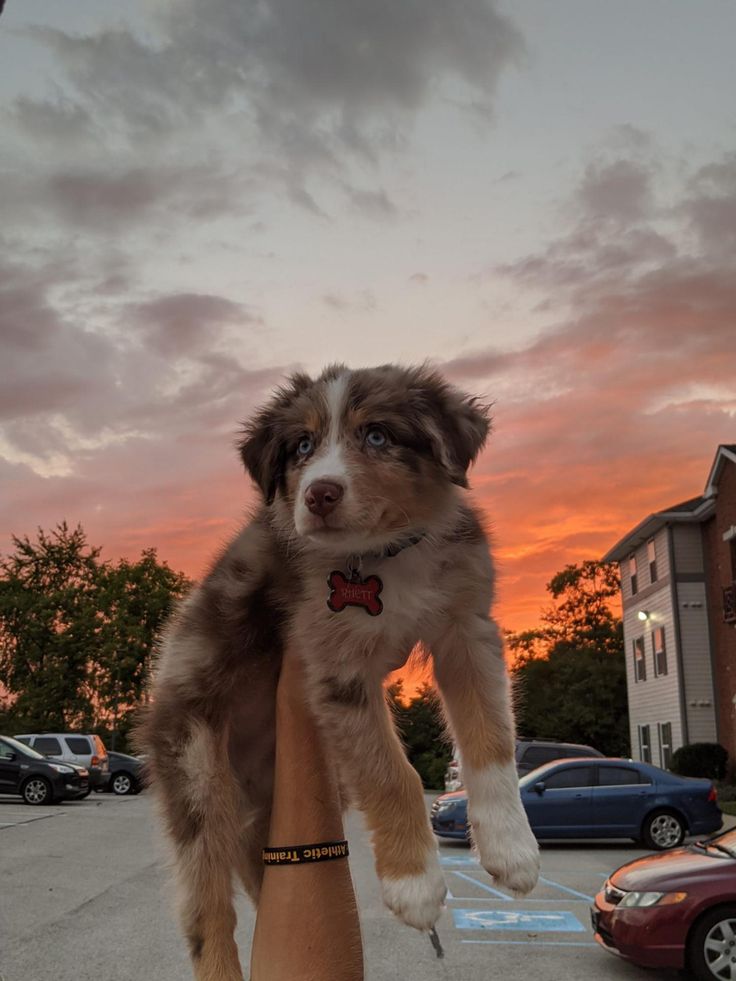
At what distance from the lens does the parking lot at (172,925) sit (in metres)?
14.5

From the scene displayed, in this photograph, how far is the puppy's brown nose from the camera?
7.50 feet

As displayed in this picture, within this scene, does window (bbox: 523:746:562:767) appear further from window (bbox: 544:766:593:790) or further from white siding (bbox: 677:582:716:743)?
white siding (bbox: 677:582:716:743)

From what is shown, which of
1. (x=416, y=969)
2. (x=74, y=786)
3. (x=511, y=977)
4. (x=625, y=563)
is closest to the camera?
(x=511, y=977)

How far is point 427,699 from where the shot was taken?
271 cm

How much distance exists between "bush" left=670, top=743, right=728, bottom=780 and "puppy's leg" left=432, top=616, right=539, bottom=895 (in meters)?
33.9

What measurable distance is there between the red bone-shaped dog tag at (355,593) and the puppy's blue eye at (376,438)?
336 mm

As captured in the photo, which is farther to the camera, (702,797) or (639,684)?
(639,684)

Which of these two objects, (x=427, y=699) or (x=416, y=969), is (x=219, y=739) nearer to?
(x=427, y=699)

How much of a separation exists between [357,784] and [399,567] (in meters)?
0.52

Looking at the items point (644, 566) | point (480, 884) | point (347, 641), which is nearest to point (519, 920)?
point (480, 884)

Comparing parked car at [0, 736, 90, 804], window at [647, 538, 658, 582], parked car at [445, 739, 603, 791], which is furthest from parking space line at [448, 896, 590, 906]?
window at [647, 538, 658, 582]

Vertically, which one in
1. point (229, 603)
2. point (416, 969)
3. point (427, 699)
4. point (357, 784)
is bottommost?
point (416, 969)

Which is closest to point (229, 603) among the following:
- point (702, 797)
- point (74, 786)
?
point (702, 797)

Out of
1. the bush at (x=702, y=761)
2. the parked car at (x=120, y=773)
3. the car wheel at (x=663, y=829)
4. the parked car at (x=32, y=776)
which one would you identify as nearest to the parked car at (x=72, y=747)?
the parked car at (x=120, y=773)
